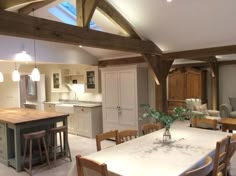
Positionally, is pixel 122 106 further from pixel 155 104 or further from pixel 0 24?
pixel 0 24

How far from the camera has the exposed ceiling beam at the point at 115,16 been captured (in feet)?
12.6

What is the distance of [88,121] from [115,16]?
310 cm

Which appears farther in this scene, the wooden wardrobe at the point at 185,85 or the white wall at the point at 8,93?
the wooden wardrobe at the point at 185,85

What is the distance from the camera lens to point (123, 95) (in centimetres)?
553

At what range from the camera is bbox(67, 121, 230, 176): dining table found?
1950mm

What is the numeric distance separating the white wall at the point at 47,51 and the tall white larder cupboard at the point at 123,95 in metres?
0.71

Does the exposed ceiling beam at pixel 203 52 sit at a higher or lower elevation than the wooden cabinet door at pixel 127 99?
higher

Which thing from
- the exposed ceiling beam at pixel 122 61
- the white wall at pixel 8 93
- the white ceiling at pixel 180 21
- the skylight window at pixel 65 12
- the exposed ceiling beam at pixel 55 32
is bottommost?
the white wall at pixel 8 93

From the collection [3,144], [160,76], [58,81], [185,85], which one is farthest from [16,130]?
[185,85]

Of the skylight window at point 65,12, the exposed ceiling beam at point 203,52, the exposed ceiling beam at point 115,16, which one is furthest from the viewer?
the skylight window at point 65,12

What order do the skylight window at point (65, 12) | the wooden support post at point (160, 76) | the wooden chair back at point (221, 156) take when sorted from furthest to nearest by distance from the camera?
the wooden support post at point (160, 76), the skylight window at point (65, 12), the wooden chair back at point (221, 156)

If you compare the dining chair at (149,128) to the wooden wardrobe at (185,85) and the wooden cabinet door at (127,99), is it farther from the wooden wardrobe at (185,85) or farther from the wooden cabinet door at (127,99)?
the wooden wardrobe at (185,85)

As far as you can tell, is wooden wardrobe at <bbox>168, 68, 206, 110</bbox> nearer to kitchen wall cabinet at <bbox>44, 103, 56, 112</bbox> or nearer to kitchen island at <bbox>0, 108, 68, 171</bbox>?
kitchen wall cabinet at <bbox>44, 103, 56, 112</bbox>

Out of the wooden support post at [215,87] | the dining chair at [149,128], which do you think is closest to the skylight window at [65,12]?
the dining chair at [149,128]
